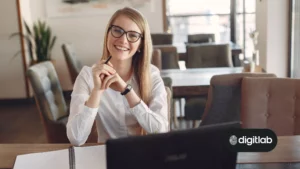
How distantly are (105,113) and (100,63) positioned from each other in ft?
0.94

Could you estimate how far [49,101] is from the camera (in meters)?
2.91

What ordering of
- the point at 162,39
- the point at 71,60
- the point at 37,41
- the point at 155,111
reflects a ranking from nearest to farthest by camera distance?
the point at 155,111
the point at 71,60
the point at 162,39
the point at 37,41

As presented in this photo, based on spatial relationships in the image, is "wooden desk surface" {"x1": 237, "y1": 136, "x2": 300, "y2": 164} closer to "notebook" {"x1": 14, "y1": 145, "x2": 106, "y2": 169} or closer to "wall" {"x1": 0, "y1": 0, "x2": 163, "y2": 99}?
"notebook" {"x1": 14, "y1": 145, "x2": 106, "y2": 169}

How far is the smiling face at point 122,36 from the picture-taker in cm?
185

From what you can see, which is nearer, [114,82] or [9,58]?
[114,82]

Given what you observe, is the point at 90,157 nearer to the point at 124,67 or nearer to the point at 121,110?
the point at 121,110

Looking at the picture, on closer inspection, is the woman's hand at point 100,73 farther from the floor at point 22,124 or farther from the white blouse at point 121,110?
the floor at point 22,124

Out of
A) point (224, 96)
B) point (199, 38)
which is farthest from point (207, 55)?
point (224, 96)

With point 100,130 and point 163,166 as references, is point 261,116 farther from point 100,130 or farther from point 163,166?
point 163,166

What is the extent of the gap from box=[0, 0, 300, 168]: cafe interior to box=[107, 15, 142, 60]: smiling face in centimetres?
40

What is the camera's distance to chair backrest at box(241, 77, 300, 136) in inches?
83.8

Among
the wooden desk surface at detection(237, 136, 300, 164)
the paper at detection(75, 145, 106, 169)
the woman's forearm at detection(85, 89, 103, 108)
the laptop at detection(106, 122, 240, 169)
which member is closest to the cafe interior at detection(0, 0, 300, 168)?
the wooden desk surface at detection(237, 136, 300, 164)

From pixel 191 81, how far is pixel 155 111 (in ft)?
4.91

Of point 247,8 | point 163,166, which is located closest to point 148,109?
point 163,166
